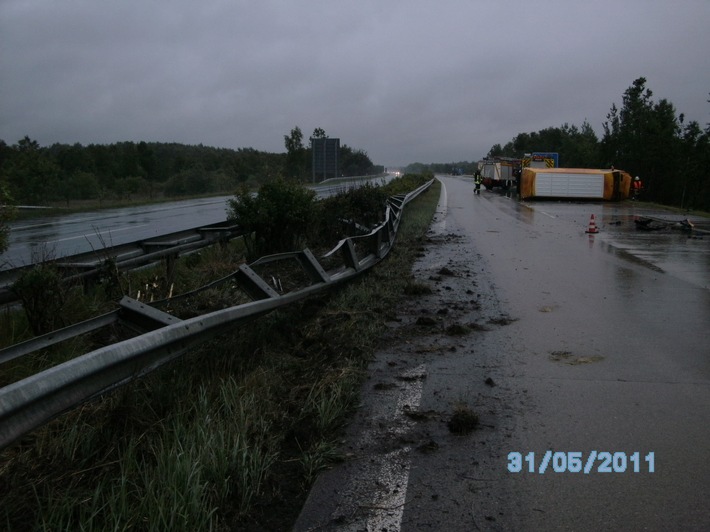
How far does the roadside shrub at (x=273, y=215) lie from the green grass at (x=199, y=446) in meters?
4.96

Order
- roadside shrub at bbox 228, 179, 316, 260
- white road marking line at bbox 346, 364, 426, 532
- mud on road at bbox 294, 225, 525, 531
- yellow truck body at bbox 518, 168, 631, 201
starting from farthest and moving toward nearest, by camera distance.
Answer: yellow truck body at bbox 518, 168, 631, 201 < roadside shrub at bbox 228, 179, 316, 260 < mud on road at bbox 294, 225, 525, 531 < white road marking line at bbox 346, 364, 426, 532

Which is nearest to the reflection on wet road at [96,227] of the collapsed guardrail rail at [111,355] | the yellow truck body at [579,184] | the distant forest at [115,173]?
the distant forest at [115,173]

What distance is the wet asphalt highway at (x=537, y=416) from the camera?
10.6 ft

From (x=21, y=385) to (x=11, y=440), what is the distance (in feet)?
0.69

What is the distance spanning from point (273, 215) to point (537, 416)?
7.14 meters

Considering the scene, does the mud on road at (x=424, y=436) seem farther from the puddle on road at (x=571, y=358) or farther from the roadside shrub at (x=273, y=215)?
the roadside shrub at (x=273, y=215)

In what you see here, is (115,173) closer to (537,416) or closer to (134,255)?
(134,255)

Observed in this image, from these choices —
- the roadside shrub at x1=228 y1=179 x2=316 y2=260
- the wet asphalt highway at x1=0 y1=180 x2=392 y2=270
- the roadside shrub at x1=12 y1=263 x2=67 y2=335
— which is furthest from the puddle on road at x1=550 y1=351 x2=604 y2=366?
the wet asphalt highway at x1=0 y1=180 x2=392 y2=270

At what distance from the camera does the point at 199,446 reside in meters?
3.53

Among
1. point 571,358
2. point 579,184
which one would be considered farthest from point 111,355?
point 579,184

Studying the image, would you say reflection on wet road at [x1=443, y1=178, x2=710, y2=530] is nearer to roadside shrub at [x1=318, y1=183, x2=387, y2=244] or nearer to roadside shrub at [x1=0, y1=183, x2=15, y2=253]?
roadside shrub at [x1=318, y1=183, x2=387, y2=244]

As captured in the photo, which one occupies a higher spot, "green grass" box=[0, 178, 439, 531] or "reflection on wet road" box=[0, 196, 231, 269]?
"reflection on wet road" box=[0, 196, 231, 269]

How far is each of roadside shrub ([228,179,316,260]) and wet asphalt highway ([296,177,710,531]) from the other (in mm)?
2887

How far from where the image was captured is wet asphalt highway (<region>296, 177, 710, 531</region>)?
324 centimetres
